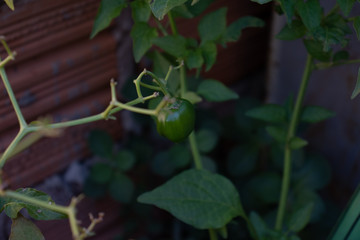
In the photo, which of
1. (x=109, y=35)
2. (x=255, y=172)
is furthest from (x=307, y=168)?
(x=109, y=35)

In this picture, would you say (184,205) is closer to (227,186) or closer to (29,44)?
(227,186)

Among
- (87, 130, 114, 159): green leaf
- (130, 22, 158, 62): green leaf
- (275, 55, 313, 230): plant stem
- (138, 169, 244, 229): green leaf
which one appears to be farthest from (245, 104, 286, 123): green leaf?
(87, 130, 114, 159): green leaf

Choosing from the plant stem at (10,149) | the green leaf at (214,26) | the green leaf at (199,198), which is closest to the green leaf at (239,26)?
the green leaf at (214,26)

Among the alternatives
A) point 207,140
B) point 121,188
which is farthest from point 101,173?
point 207,140

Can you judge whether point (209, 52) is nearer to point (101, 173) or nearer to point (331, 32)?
point (331, 32)

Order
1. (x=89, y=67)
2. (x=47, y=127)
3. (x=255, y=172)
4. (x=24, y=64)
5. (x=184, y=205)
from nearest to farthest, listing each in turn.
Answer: (x=47, y=127), (x=184, y=205), (x=24, y=64), (x=89, y=67), (x=255, y=172)

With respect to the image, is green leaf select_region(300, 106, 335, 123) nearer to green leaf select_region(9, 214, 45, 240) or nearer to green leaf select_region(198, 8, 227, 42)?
green leaf select_region(198, 8, 227, 42)
